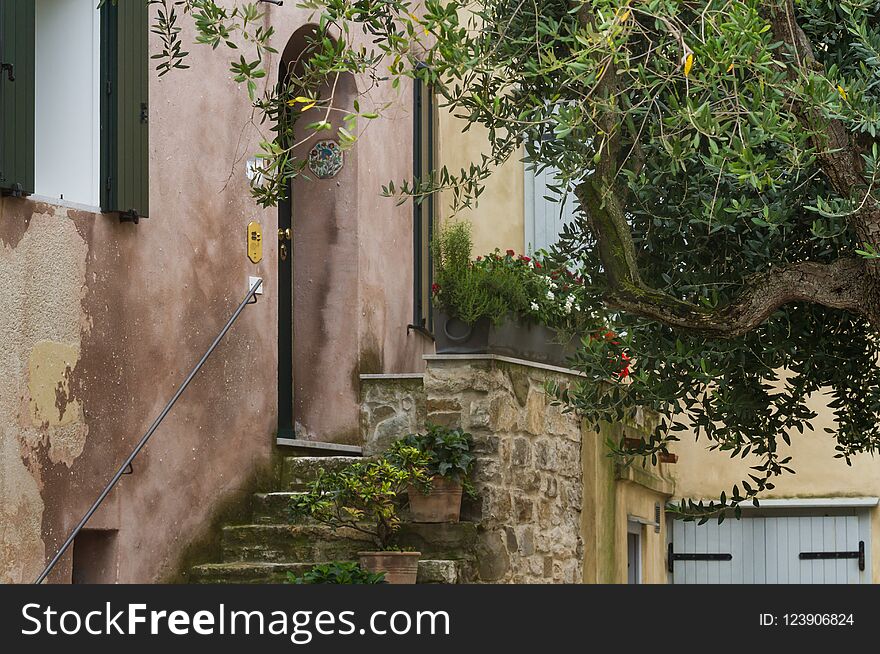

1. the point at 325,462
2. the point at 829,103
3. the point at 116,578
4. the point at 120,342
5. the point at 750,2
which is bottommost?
the point at 116,578

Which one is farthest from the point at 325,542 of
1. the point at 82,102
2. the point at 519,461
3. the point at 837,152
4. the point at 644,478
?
the point at 644,478

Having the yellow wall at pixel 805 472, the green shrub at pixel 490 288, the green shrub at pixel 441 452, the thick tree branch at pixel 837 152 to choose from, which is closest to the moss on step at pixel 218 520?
the green shrub at pixel 441 452

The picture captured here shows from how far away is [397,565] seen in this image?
797cm

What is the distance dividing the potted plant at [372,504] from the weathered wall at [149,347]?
68 centimetres

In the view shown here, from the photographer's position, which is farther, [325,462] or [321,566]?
[325,462]

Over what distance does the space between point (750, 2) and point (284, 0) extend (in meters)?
5.21

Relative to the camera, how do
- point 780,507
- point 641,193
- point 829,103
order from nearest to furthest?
point 829,103, point 641,193, point 780,507

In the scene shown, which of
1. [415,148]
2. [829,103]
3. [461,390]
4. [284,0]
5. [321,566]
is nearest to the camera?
[829,103]

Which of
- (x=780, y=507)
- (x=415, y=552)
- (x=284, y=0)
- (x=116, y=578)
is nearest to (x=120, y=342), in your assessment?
(x=116, y=578)

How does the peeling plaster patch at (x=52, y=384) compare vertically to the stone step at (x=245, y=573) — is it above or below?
above

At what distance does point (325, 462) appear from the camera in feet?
29.7

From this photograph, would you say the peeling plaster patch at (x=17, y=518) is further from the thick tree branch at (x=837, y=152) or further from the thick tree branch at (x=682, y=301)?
the thick tree branch at (x=837, y=152)

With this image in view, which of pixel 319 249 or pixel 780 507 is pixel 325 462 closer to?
pixel 319 249

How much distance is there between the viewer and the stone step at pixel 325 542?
332 inches
